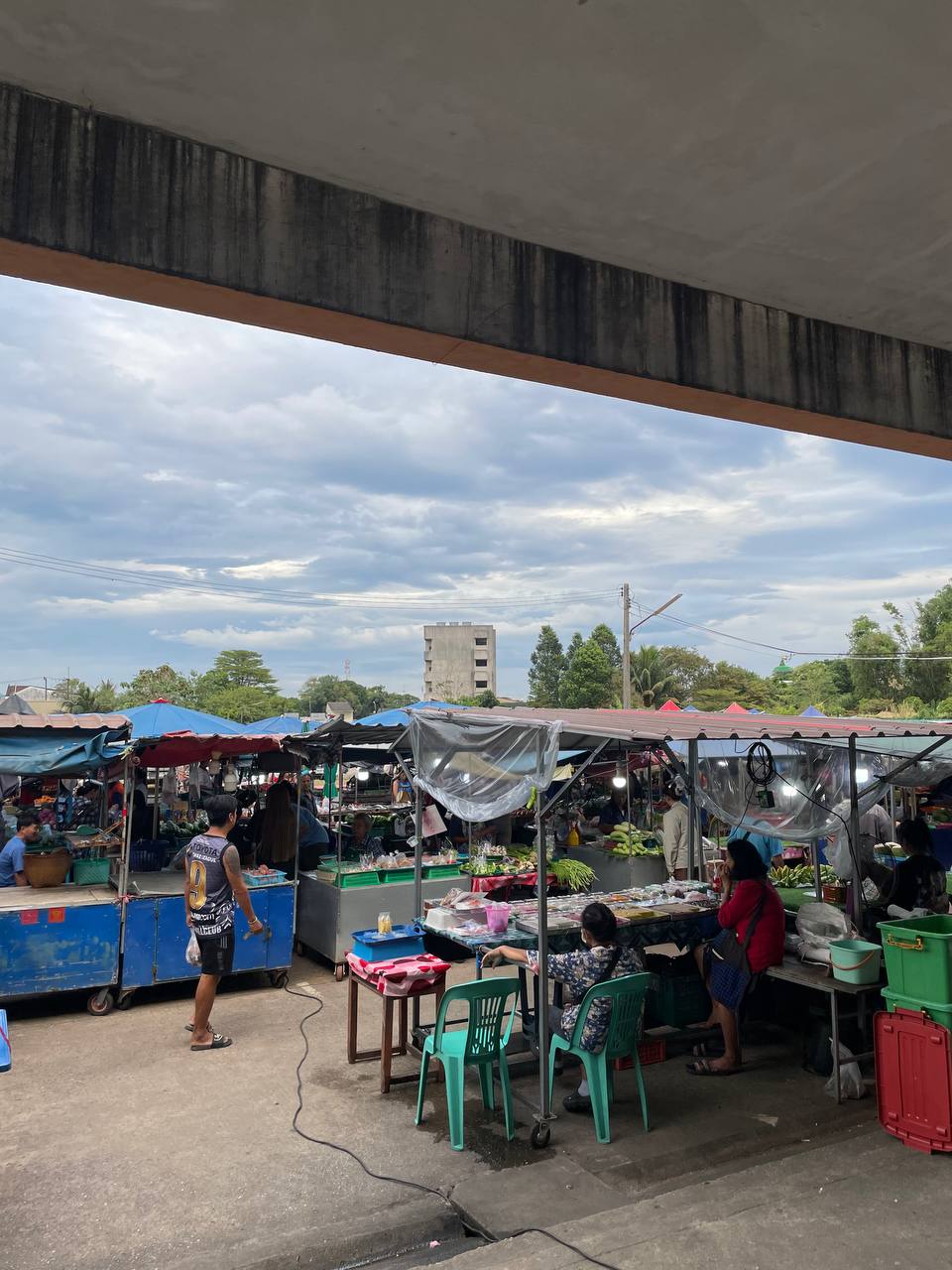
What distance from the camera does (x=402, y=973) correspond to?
641 cm

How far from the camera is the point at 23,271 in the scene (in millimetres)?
4020

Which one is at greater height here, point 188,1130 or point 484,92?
point 484,92

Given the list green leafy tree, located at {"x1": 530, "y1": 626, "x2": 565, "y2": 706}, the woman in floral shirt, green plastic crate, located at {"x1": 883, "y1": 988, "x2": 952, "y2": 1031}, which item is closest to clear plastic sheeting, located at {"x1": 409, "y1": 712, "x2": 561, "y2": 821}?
the woman in floral shirt

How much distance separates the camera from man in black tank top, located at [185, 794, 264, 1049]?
291 inches

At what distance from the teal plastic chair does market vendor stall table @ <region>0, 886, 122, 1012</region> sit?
4.01 metres

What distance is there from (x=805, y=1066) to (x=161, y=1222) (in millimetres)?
4761

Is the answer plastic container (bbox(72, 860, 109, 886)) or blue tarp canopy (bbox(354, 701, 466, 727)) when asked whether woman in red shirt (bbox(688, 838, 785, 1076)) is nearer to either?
blue tarp canopy (bbox(354, 701, 466, 727))

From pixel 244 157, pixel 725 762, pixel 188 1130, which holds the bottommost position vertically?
pixel 188 1130

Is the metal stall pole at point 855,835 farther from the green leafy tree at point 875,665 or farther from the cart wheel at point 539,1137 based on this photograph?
the green leafy tree at point 875,665

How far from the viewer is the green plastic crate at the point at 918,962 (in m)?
5.36

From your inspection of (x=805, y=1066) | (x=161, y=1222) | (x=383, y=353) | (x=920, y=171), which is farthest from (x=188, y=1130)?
(x=920, y=171)

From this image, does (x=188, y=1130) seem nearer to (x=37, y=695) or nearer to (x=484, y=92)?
(x=484, y=92)

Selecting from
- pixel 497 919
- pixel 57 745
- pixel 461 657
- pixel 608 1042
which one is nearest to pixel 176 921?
pixel 57 745

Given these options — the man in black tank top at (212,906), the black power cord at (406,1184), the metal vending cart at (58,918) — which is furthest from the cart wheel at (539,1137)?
the metal vending cart at (58,918)
